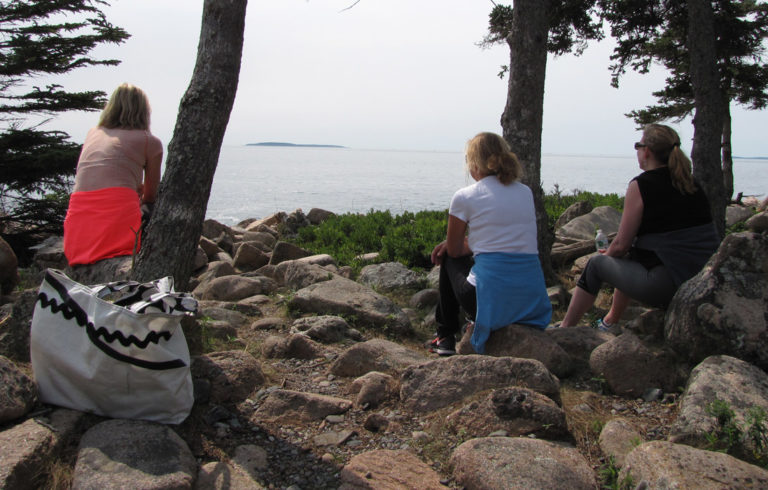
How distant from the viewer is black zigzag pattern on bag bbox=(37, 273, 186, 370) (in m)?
2.96

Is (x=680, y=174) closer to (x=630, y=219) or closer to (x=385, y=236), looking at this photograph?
(x=630, y=219)

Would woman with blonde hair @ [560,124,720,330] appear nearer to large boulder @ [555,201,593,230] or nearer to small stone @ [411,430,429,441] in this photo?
small stone @ [411,430,429,441]

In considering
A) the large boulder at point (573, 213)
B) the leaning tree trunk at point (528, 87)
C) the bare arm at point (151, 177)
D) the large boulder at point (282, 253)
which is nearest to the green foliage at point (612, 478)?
the bare arm at point (151, 177)

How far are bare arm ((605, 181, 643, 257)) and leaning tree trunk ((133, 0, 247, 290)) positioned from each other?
2980 mm

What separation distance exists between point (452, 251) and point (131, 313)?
8.09ft

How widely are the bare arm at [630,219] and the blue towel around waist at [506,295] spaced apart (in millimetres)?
740

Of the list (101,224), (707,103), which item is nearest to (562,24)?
(707,103)

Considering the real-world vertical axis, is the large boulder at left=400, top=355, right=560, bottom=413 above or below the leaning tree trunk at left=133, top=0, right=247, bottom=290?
below

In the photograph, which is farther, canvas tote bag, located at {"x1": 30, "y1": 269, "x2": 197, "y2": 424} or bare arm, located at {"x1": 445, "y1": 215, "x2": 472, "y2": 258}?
bare arm, located at {"x1": 445, "y1": 215, "x2": 472, "y2": 258}

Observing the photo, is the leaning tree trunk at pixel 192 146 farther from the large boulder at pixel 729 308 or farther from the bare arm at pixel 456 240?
the large boulder at pixel 729 308

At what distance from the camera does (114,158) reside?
4703 mm

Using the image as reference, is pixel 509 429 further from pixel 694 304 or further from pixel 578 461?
pixel 694 304

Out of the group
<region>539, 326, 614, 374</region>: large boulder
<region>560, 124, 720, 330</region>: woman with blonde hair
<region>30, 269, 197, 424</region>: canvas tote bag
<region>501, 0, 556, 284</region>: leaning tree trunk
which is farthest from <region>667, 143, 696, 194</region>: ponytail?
<region>30, 269, 197, 424</region>: canvas tote bag

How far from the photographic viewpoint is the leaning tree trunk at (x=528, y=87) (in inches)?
261
